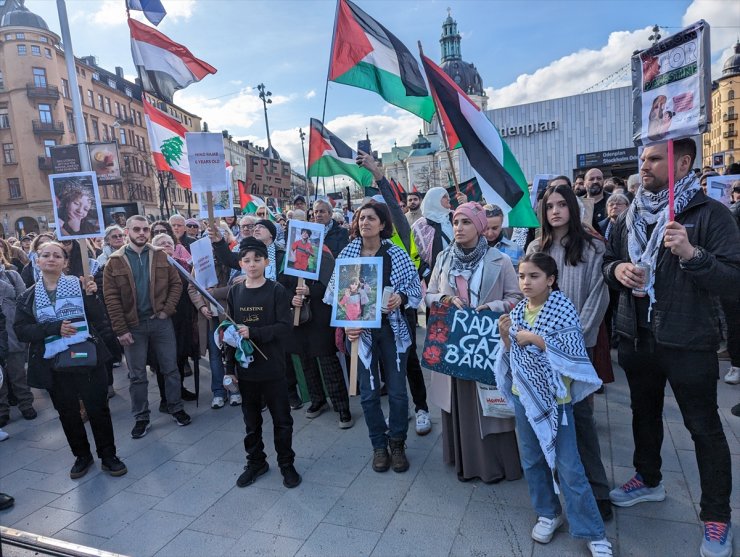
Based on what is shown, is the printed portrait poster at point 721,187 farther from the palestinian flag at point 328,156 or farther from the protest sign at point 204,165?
the protest sign at point 204,165

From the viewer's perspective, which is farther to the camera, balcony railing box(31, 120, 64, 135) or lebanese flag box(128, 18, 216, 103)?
balcony railing box(31, 120, 64, 135)

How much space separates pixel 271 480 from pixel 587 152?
40.7 metres

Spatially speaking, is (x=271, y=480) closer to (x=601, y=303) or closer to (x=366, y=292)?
(x=366, y=292)

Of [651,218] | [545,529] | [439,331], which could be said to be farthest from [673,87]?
[545,529]

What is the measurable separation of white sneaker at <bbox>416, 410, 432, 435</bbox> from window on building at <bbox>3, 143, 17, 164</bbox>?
183 feet

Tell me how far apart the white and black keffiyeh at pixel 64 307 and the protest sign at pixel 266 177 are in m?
3.68

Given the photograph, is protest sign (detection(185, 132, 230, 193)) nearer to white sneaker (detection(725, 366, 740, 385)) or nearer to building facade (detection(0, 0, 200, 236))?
white sneaker (detection(725, 366, 740, 385))

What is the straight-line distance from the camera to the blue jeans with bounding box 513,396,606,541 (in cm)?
265

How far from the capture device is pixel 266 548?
9.91 ft

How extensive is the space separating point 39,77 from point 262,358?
187 feet

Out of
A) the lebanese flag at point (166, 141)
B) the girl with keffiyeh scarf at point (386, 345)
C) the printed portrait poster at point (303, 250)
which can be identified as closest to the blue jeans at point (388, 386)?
the girl with keffiyeh scarf at point (386, 345)

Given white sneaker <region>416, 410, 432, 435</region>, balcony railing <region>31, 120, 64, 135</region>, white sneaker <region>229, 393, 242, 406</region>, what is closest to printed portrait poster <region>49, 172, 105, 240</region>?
white sneaker <region>229, 393, 242, 406</region>

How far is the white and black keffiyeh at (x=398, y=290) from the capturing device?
148 inches

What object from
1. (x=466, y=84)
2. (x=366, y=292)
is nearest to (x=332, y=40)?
(x=366, y=292)
